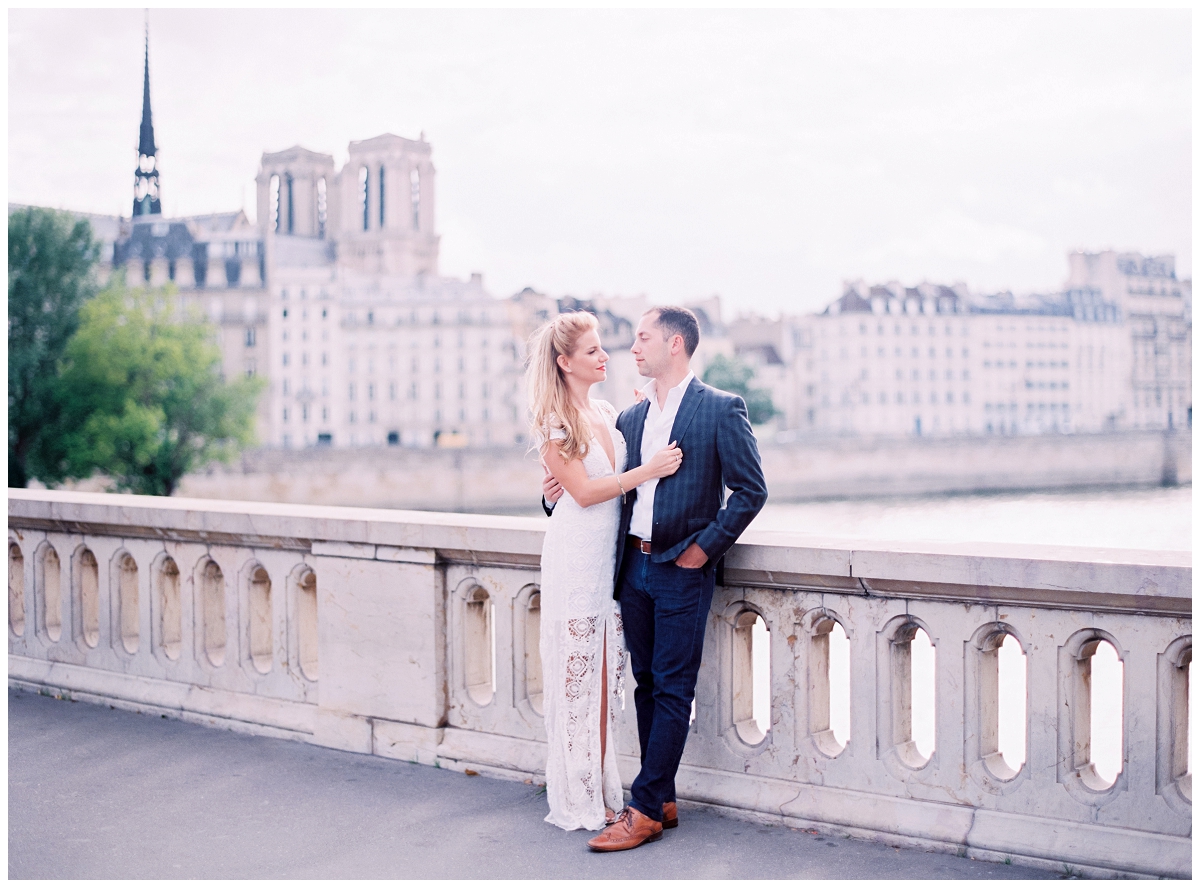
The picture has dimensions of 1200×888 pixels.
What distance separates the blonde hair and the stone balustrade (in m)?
0.57

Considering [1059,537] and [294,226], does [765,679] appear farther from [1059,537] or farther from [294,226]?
[294,226]

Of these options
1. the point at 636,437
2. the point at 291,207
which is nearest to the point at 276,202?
the point at 291,207

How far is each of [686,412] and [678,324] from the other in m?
0.25

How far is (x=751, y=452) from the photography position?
357 centimetres

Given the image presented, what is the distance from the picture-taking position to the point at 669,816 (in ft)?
12.3

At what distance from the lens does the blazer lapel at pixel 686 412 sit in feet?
11.9

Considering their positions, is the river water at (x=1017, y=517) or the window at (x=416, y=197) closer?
the river water at (x=1017, y=517)

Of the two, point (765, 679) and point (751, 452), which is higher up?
point (751, 452)

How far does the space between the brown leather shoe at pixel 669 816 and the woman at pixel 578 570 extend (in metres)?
0.15

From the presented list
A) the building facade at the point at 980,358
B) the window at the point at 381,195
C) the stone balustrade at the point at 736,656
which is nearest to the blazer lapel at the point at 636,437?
the stone balustrade at the point at 736,656

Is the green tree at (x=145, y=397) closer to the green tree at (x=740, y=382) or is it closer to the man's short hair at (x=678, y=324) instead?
the green tree at (x=740, y=382)

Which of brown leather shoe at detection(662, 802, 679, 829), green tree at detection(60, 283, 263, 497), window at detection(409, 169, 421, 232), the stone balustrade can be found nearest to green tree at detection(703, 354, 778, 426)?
window at detection(409, 169, 421, 232)

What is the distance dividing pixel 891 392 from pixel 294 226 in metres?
45.0

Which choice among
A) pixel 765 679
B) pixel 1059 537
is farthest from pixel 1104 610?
pixel 1059 537
